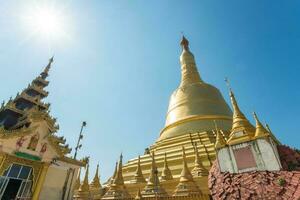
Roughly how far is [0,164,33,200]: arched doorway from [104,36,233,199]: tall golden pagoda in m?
5.74

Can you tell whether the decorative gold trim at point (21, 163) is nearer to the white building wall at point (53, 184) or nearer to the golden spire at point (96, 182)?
the white building wall at point (53, 184)

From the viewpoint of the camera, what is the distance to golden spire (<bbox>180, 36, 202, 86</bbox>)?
26956 millimetres

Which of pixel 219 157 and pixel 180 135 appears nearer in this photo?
pixel 219 157

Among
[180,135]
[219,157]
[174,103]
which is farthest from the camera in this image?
[174,103]

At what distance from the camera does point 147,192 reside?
37.6 ft

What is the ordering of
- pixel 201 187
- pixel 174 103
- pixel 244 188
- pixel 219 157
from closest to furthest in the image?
pixel 244 188, pixel 219 157, pixel 201 187, pixel 174 103

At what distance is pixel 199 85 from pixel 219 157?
16.3 meters

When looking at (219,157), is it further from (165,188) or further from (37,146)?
(37,146)

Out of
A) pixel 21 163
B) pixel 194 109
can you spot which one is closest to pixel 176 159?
pixel 194 109

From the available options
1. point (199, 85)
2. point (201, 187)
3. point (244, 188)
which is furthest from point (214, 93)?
point (244, 188)

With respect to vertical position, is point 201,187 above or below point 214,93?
below

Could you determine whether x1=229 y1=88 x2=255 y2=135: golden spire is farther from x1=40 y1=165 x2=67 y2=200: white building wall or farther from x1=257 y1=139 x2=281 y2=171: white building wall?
x1=40 y1=165 x2=67 y2=200: white building wall

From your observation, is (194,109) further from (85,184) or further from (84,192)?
(84,192)

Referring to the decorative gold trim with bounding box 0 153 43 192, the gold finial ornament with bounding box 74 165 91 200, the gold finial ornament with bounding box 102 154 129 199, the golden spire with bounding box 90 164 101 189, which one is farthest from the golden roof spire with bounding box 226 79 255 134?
the decorative gold trim with bounding box 0 153 43 192
